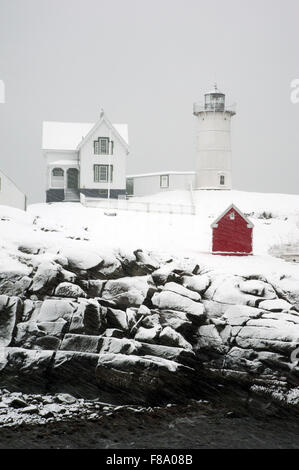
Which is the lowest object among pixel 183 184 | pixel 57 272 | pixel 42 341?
pixel 42 341

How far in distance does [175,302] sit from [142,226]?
19.2ft

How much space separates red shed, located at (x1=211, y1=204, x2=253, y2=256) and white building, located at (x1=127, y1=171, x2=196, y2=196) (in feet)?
36.9

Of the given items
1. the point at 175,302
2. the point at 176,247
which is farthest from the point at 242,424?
the point at 176,247

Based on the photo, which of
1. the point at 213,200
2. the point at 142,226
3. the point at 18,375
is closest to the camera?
the point at 18,375

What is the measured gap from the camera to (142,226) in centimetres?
1750

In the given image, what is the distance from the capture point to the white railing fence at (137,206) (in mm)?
21359

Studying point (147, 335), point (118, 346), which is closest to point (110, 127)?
point (147, 335)

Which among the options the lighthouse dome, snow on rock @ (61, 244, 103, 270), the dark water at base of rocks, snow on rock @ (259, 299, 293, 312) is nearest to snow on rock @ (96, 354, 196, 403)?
the dark water at base of rocks

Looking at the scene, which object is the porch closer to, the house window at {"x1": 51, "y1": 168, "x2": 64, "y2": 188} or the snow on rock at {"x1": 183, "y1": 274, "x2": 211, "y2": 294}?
the house window at {"x1": 51, "y1": 168, "x2": 64, "y2": 188}

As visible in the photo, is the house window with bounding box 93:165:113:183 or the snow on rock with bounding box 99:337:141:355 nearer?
the snow on rock with bounding box 99:337:141:355

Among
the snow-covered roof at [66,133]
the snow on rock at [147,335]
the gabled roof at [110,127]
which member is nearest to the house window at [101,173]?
the gabled roof at [110,127]

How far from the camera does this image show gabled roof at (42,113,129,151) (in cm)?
2333

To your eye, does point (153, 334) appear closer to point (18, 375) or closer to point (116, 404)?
point (116, 404)

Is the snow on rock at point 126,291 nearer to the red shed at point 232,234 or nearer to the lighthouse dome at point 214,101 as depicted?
the red shed at point 232,234
